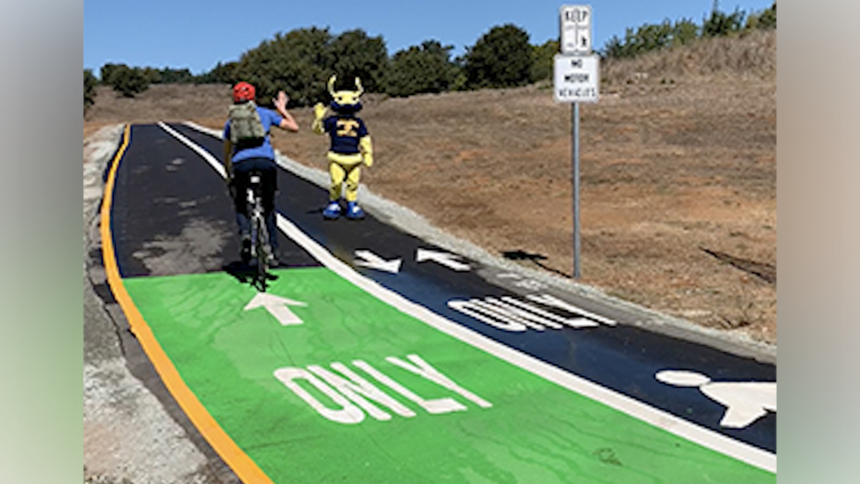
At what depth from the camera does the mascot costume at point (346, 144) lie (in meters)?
13.1

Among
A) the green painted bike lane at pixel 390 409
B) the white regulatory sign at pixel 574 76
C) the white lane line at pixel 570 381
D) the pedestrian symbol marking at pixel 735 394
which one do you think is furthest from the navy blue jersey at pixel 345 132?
the pedestrian symbol marking at pixel 735 394

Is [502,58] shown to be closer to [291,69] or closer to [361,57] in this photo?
[361,57]

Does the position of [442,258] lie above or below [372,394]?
above

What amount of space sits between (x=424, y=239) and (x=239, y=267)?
320cm

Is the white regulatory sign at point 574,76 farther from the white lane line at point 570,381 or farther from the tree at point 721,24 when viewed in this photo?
the tree at point 721,24

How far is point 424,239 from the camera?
12.5 metres

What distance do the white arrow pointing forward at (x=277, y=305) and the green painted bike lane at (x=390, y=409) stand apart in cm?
7

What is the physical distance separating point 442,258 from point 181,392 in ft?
18.2

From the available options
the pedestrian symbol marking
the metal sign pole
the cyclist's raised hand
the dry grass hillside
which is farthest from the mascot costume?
the pedestrian symbol marking

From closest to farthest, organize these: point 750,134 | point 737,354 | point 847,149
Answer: point 847,149 < point 737,354 < point 750,134

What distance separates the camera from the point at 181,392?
243 inches

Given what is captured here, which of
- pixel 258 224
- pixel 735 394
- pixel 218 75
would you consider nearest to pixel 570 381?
pixel 735 394

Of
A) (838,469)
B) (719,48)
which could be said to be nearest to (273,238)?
(838,469)

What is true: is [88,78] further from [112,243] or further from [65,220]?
[65,220]
